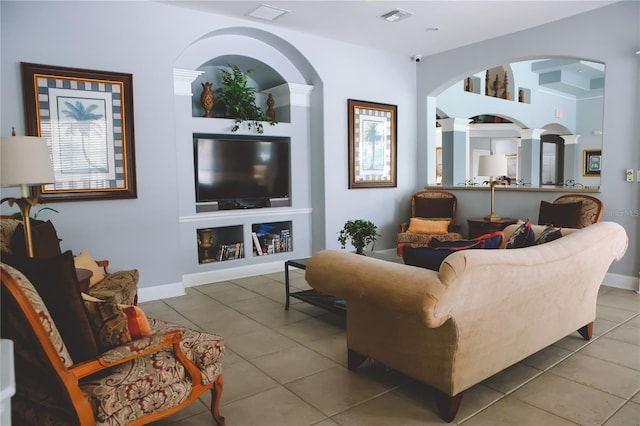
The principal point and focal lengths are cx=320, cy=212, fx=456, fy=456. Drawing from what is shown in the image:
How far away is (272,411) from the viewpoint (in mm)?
2418

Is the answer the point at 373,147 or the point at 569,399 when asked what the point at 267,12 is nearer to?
the point at 373,147

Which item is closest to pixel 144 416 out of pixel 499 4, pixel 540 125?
pixel 499 4

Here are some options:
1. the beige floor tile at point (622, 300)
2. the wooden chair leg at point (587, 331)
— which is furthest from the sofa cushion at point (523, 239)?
the beige floor tile at point (622, 300)

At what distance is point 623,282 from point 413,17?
3.58 meters

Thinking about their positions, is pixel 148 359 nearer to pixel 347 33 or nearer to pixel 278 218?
pixel 278 218

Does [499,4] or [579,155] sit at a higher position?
[499,4]

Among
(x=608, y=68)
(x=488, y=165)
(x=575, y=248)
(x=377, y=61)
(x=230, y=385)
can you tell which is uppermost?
(x=377, y=61)

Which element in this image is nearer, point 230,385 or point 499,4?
point 230,385

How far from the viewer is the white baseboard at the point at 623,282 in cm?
463

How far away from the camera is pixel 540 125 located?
11000 mm

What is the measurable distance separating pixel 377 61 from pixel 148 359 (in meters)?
5.29

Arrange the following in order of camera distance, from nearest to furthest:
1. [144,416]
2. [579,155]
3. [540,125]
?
[144,416] < [540,125] < [579,155]

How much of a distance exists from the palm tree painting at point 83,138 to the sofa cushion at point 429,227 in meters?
3.75

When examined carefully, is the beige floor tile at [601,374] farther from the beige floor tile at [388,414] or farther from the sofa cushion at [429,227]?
the sofa cushion at [429,227]
